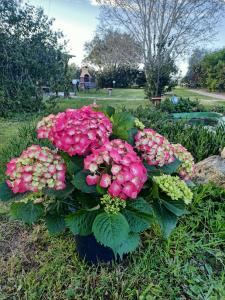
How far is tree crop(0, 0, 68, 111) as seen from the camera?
22.8 feet

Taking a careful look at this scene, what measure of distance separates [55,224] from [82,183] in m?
0.36

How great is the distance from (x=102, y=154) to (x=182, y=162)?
627mm

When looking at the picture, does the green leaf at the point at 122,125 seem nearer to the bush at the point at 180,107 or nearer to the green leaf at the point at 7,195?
the green leaf at the point at 7,195

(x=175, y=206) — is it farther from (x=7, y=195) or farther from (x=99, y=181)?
(x=7, y=195)

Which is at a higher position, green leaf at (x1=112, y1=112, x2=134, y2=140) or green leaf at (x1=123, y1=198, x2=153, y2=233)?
green leaf at (x1=112, y1=112, x2=134, y2=140)

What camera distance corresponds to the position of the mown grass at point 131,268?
1.47m

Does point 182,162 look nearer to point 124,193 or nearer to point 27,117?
point 124,193

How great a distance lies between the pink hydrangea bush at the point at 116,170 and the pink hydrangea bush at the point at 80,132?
62 mm

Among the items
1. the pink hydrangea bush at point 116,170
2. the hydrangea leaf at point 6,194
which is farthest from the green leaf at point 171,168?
the hydrangea leaf at point 6,194

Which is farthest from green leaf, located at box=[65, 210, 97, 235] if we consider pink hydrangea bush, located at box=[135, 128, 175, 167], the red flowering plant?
pink hydrangea bush, located at box=[135, 128, 175, 167]

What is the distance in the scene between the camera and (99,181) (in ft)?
3.94

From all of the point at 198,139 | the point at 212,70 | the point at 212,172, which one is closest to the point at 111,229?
the point at 212,172

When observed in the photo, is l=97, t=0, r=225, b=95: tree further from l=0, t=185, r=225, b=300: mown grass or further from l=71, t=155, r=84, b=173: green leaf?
l=71, t=155, r=84, b=173: green leaf

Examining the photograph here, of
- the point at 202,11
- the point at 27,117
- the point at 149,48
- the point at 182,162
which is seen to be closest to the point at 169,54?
the point at 149,48
